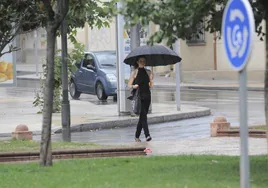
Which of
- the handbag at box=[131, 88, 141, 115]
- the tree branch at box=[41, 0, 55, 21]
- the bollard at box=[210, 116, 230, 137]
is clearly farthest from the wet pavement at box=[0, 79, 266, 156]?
the tree branch at box=[41, 0, 55, 21]

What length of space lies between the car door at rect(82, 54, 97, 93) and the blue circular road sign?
22199 mm

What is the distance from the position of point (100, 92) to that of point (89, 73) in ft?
3.26

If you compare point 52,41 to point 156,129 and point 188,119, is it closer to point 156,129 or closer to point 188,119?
point 156,129

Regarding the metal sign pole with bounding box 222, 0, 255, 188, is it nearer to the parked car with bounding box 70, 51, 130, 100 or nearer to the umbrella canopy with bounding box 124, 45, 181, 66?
the umbrella canopy with bounding box 124, 45, 181, 66

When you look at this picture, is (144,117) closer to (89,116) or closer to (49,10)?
(49,10)

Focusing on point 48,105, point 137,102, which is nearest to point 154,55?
point 137,102

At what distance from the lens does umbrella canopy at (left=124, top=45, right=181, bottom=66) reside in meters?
16.6

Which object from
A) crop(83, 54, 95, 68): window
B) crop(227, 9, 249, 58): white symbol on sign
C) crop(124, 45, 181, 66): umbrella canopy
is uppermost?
crop(227, 9, 249, 58): white symbol on sign

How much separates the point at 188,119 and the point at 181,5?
12.7 meters

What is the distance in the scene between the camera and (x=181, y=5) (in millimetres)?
8359

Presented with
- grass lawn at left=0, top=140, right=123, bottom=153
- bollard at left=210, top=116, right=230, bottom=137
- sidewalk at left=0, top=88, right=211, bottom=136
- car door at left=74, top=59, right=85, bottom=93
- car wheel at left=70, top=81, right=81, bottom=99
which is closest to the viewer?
grass lawn at left=0, top=140, right=123, bottom=153

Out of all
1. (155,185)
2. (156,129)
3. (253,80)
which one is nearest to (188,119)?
(156,129)

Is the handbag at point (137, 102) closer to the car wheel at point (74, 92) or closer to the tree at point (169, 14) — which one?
the tree at point (169, 14)

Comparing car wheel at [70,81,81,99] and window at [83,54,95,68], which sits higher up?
window at [83,54,95,68]
